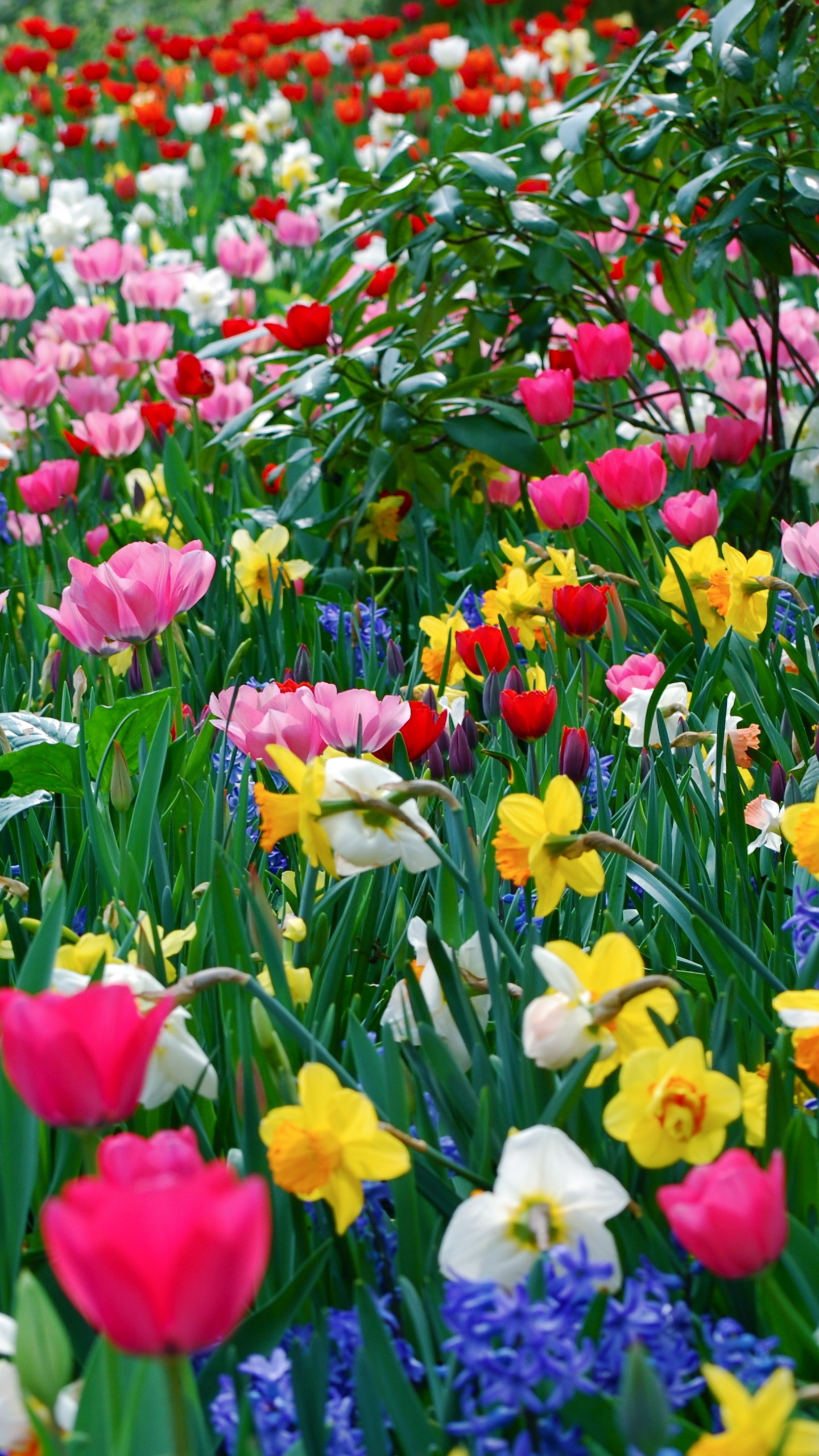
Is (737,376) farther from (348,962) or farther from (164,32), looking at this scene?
(164,32)

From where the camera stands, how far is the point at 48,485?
7.00 feet

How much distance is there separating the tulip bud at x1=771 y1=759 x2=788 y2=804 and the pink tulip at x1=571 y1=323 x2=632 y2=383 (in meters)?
0.95

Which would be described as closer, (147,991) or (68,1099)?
(68,1099)

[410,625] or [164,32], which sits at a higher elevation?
[164,32]

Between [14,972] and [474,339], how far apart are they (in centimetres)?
157

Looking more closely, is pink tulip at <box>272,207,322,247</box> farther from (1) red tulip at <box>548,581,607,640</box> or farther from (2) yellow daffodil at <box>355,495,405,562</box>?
(1) red tulip at <box>548,581,607,640</box>

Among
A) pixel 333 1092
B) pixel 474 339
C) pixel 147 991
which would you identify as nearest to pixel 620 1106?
pixel 333 1092

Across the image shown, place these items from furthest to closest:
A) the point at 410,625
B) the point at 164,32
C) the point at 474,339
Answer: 1. the point at 164,32
2. the point at 474,339
3. the point at 410,625

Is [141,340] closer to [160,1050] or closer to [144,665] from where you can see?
[144,665]

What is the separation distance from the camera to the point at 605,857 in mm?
1101

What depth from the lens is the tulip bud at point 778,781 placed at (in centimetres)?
111

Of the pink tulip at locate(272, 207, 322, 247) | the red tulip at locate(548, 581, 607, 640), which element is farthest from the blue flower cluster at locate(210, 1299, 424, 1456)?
the pink tulip at locate(272, 207, 322, 247)

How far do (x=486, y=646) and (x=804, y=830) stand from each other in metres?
0.57

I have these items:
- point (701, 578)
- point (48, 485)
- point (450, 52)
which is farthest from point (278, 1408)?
point (450, 52)
